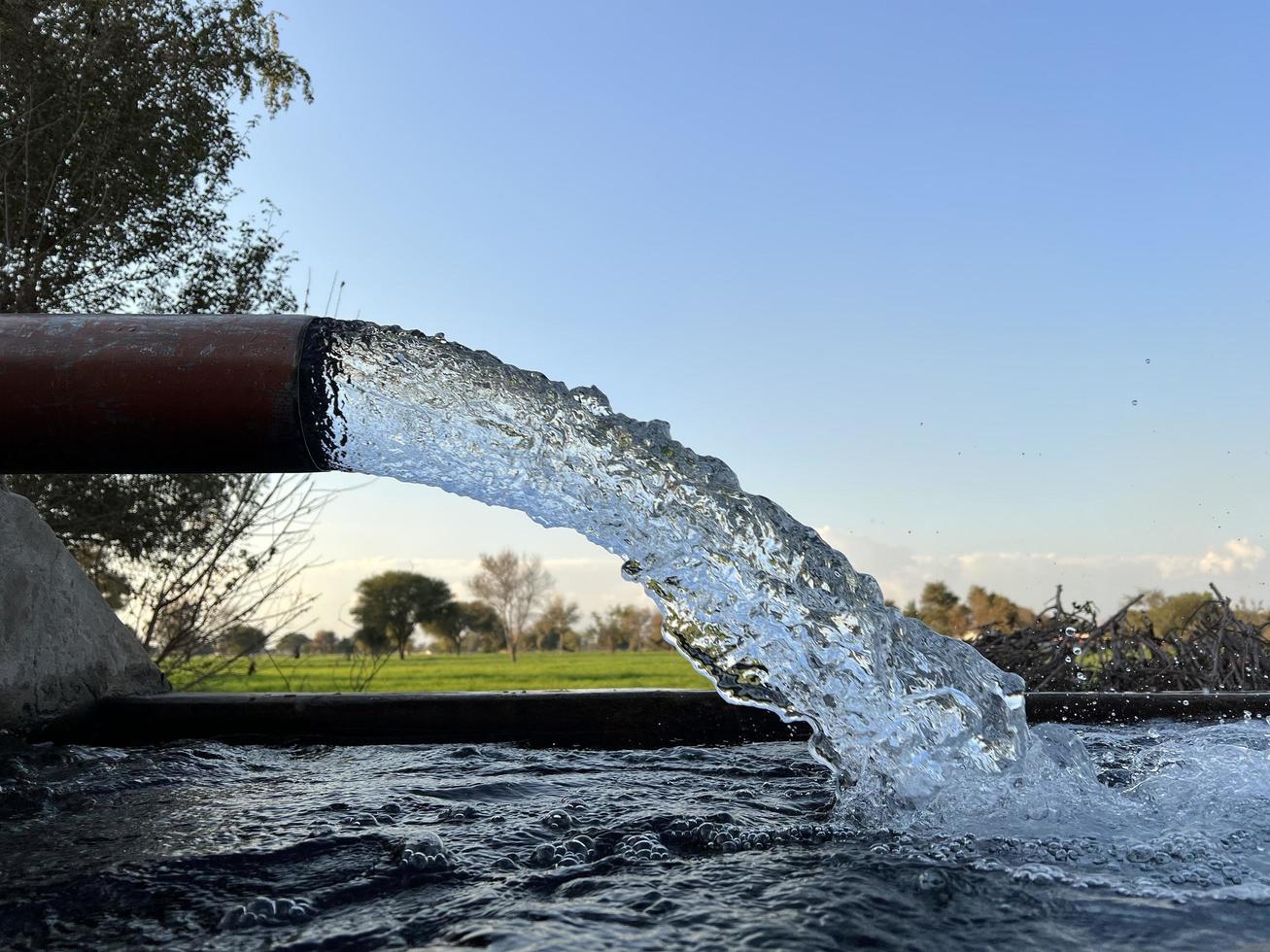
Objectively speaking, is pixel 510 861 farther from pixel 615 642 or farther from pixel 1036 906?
pixel 615 642

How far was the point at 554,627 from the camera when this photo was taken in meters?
35.1

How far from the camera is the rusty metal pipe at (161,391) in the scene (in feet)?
6.96

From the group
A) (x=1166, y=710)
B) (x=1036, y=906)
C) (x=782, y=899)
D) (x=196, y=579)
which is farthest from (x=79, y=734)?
(x=196, y=579)

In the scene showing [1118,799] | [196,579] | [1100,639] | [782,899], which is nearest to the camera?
[782,899]

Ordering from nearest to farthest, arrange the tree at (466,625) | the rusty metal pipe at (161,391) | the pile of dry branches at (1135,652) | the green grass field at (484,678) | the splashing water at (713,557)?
the rusty metal pipe at (161,391)
the splashing water at (713,557)
the pile of dry branches at (1135,652)
the green grass field at (484,678)
the tree at (466,625)

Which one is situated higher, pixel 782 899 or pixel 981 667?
pixel 981 667

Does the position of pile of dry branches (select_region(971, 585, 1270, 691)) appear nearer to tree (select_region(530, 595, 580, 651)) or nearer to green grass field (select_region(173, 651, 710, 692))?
green grass field (select_region(173, 651, 710, 692))

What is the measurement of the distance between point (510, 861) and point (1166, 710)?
2.38m

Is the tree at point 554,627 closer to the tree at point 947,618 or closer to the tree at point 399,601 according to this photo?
the tree at point 399,601

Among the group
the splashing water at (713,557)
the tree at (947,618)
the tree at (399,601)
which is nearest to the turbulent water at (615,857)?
the splashing water at (713,557)

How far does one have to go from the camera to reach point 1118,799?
2330 millimetres

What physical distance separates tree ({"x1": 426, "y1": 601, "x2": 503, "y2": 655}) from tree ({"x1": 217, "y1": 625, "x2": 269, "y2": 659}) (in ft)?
100

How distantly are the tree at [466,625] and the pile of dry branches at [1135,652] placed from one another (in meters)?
33.8

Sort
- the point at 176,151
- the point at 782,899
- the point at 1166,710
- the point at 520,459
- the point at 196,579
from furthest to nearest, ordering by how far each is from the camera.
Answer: the point at 176,151 < the point at 196,579 < the point at 1166,710 < the point at 520,459 < the point at 782,899
